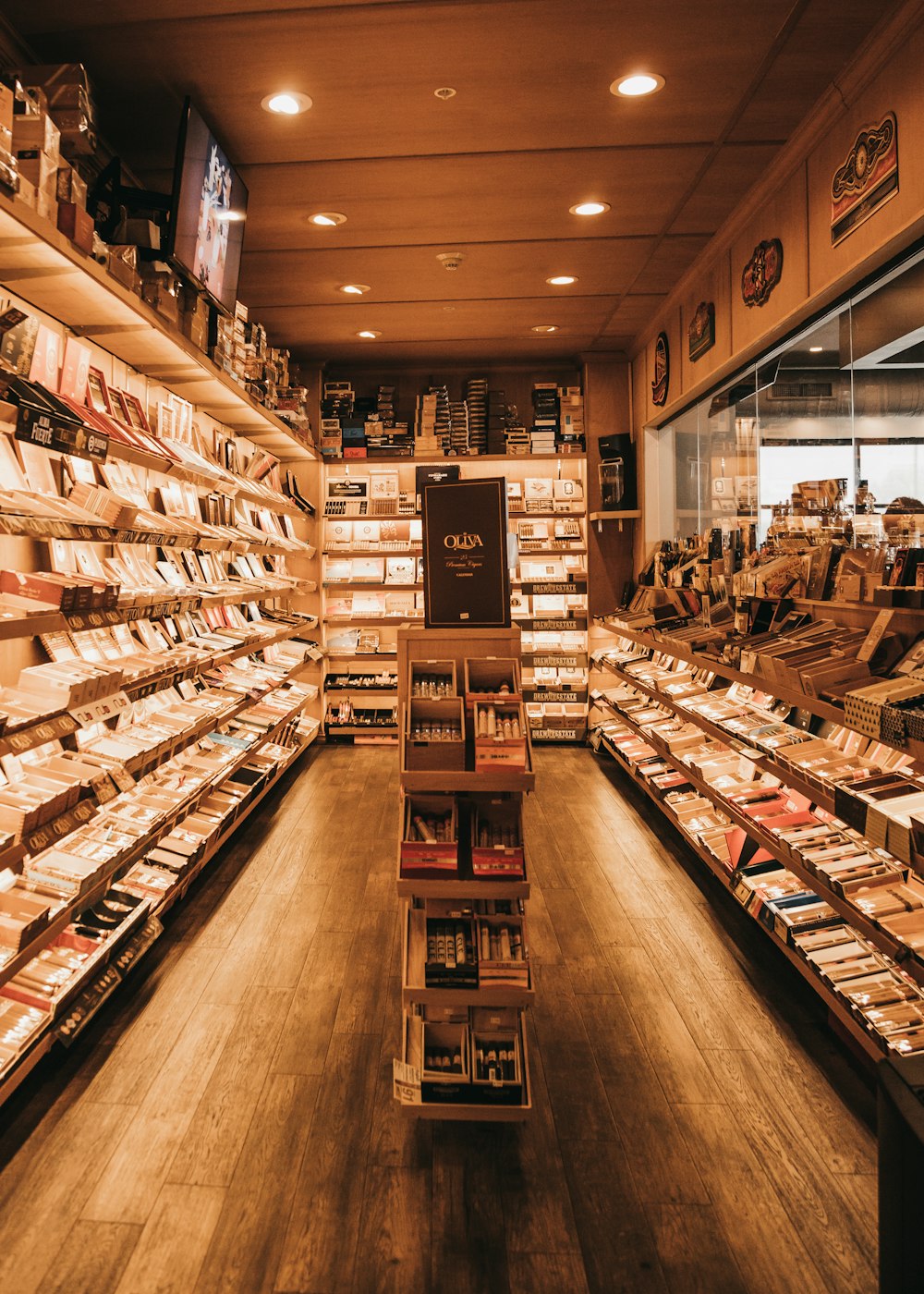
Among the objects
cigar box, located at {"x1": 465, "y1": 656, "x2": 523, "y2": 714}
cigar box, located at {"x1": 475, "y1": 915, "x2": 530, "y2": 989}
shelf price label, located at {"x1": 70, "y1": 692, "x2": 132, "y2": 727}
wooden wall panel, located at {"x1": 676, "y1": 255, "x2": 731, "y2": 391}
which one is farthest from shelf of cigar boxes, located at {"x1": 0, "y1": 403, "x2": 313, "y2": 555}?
wooden wall panel, located at {"x1": 676, "y1": 255, "x2": 731, "y2": 391}

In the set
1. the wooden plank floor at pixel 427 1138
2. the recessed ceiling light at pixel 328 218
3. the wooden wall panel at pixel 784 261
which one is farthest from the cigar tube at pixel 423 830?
the recessed ceiling light at pixel 328 218

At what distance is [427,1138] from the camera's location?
234 cm

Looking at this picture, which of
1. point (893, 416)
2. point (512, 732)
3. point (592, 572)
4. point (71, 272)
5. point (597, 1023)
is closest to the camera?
point (512, 732)

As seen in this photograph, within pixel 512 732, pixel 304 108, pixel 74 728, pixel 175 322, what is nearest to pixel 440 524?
pixel 512 732

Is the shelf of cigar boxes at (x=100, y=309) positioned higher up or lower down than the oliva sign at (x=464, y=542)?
higher up

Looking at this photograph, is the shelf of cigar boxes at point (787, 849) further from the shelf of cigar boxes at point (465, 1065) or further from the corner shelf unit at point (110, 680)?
the corner shelf unit at point (110, 680)

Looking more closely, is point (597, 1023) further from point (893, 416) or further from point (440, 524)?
point (893, 416)

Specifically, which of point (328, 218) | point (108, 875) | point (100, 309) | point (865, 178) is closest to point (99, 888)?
point (108, 875)

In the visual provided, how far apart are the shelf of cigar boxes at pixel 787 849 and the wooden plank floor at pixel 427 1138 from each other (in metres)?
0.39

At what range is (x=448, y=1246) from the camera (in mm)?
1939

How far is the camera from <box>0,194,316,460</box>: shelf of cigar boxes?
7.52ft

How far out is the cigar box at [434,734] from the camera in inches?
92.7

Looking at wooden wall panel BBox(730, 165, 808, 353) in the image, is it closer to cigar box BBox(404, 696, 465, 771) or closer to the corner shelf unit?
cigar box BBox(404, 696, 465, 771)

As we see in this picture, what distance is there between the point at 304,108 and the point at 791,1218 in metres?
4.10
